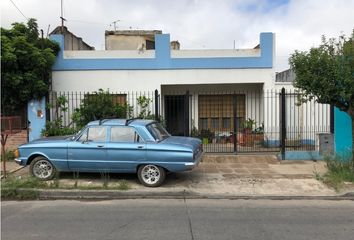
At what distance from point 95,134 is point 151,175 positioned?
1689 millimetres

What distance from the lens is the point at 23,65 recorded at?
47.3 ft

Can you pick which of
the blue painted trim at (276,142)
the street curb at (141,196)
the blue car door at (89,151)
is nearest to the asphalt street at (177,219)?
the street curb at (141,196)

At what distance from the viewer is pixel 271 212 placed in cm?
771

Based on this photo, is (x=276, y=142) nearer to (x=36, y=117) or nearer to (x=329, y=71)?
(x=329, y=71)

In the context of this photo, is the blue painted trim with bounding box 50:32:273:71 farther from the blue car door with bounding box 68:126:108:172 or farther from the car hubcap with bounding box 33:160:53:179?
the car hubcap with bounding box 33:160:53:179

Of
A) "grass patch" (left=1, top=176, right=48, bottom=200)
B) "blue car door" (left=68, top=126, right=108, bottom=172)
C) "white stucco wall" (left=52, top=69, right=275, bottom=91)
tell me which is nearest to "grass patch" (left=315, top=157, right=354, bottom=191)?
"blue car door" (left=68, top=126, right=108, bottom=172)

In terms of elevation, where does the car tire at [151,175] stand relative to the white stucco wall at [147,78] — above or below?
below

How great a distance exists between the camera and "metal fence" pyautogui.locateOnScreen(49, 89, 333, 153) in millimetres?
15219

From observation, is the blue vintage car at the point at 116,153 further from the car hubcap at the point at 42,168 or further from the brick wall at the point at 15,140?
the brick wall at the point at 15,140

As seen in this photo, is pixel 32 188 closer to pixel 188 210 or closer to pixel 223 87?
pixel 188 210

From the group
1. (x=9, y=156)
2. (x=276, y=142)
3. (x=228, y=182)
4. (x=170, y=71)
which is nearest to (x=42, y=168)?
(x=9, y=156)

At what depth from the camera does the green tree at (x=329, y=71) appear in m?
10.1

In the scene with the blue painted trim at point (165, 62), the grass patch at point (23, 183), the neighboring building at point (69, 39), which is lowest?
the grass patch at point (23, 183)

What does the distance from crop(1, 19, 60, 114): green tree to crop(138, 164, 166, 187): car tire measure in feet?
21.4
